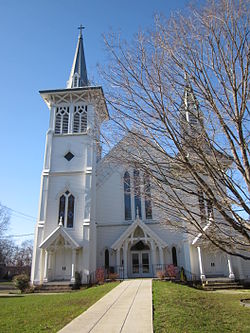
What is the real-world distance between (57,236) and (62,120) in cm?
1083

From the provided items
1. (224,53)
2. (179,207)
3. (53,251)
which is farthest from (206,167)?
(53,251)

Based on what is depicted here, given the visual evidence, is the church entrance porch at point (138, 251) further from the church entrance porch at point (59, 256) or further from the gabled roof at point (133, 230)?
the church entrance porch at point (59, 256)

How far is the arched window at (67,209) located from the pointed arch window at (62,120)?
20.1 feet

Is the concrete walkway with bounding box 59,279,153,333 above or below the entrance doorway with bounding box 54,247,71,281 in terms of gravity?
below

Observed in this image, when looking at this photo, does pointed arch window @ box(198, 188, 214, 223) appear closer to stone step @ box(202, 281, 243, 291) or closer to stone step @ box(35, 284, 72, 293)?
stone step @ box(202, 281, 243, 291)

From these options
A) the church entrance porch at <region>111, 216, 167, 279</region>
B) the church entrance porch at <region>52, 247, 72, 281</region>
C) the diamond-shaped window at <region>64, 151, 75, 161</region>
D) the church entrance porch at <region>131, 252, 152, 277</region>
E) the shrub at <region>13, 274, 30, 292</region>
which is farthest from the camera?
the diamond-shaped window at <region>64, 151, 75, 161</region>

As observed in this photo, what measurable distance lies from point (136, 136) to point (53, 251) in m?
17.7

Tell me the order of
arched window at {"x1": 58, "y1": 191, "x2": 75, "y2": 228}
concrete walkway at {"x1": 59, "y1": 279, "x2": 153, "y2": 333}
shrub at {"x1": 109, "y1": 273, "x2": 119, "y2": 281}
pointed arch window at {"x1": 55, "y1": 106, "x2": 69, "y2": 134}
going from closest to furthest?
1. concrete walkway at {"x1": 59, "y1": 279, "x2": 153, "y2": 333}
2. shrub at {"x1": 109, "y1": 273, "x2": 119, "y2": 281}
3. arched window at {"x1": 58, "y1": 191, "x2": 75, "y2": 228}
4. pointed arch window at {"x1": 55, "y1": 106, "x2": 69, "y2": 134}

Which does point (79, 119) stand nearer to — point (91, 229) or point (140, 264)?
point (91, 229)

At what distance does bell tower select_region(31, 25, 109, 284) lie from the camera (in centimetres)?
2052

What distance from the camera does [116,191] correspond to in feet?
78.3

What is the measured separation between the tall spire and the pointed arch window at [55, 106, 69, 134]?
3.19 m

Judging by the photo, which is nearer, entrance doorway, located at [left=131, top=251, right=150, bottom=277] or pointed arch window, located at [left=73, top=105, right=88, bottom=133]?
entrance doorway, located at [left=131, top=251, right=150, bottom=277]

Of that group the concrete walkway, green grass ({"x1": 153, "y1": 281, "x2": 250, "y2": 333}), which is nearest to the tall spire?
the concrete walkway
